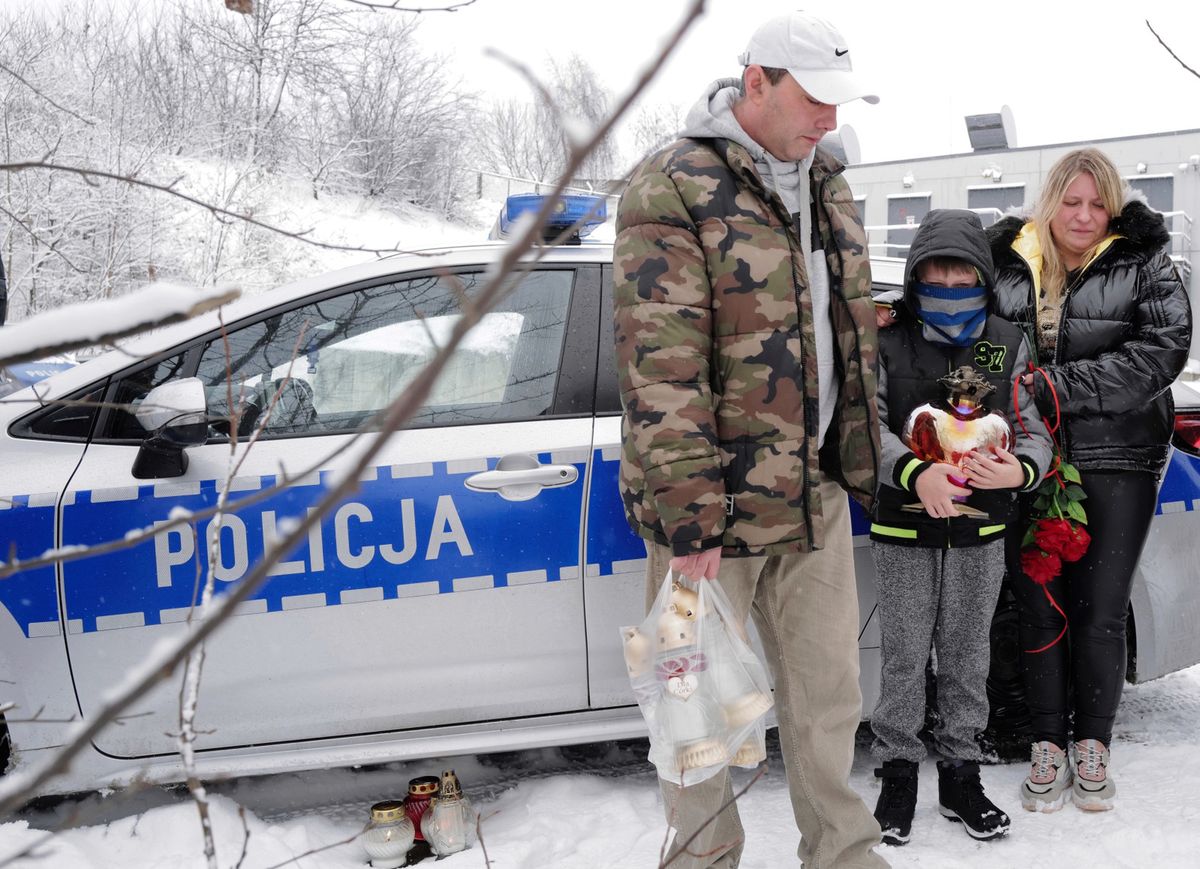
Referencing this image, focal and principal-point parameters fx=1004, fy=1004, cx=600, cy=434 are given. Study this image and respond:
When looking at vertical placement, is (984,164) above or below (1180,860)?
above

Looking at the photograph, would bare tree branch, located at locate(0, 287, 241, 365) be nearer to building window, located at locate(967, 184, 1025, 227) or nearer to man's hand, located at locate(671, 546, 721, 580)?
man's hand, located at locate(671, 546, 721, 580)

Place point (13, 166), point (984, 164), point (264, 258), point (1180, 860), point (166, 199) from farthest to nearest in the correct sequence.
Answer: point (984, 164) < point (264, 258) < point (166, 199) < point (1180, 860) < point (13, 166)

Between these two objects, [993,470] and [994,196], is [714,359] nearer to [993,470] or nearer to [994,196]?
[993,470]

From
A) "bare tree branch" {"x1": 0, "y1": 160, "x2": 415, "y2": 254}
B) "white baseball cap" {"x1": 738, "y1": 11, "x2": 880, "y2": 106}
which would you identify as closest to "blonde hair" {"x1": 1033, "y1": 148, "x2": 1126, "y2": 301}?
"white baseball cap" {"x1": 738, "y1": 11, "x2": 880, "y2": 106}

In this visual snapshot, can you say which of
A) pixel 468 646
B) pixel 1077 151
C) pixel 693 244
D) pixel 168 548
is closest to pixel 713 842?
pixel 468 646

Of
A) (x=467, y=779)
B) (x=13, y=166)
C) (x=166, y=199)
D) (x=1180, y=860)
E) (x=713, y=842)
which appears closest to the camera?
(x=13, y=166)

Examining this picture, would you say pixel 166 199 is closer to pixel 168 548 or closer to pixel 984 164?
pixel 168 548

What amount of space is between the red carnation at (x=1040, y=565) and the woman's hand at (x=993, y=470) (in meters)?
0.33

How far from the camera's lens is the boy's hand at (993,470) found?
2.20 metres

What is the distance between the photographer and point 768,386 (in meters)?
1.84

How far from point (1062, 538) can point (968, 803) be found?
0.68 meters

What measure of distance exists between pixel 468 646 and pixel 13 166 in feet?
5.33

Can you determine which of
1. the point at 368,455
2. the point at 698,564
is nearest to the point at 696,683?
the point at 698,564

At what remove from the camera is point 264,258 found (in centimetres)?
1570
